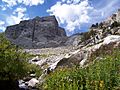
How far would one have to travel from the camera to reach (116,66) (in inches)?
722

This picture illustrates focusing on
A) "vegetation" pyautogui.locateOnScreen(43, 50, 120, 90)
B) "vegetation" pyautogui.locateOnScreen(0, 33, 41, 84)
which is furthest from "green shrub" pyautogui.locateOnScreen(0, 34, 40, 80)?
"vegetation" pyautogui.locateOnScreen(43, 50, 120, 90)

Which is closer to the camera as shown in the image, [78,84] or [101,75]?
[101,75]

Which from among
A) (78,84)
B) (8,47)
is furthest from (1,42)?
(78,84)

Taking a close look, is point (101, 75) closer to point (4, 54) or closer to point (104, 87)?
point (104, 87)

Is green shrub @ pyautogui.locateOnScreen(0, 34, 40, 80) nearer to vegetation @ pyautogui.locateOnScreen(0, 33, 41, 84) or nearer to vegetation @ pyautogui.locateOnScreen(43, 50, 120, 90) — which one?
vegetation @ pyautogui.locateOnScreen(0, 33, 41, 84)

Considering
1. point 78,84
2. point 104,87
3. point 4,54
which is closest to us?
point 104,87

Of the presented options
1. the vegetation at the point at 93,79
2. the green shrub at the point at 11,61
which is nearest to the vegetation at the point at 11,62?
the green shrub at the point at 11,61

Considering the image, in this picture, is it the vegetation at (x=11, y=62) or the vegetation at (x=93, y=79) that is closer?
the vegetation at (x=93, y=79)

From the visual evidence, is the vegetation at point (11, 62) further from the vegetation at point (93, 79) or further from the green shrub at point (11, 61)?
the vegetation at point (93, 79)

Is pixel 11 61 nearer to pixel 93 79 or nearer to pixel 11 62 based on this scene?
pixel 11 62

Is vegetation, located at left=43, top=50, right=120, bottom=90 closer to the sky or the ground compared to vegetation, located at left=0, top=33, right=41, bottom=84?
closer to the ground

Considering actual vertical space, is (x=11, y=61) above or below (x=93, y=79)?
above

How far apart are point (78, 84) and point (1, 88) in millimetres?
16308

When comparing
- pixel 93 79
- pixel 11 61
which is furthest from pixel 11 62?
pixel 93 79
